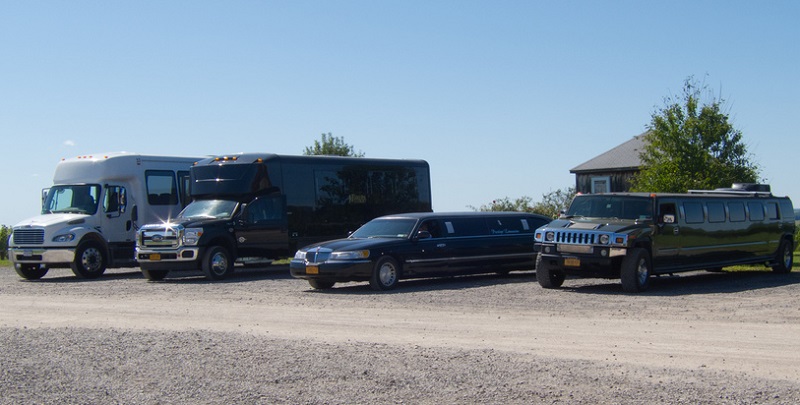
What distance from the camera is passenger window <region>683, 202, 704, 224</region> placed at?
18906mm

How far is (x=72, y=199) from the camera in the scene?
25.9 meters

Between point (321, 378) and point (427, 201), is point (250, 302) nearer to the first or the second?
point (321, 378)

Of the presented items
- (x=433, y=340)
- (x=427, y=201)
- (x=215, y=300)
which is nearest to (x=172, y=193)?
(x=427, y=201)

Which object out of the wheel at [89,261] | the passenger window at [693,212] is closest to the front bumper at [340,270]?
the passenger window at [693,212]

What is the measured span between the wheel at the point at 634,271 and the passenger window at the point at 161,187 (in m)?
13.7

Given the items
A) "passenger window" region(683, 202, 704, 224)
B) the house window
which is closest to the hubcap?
"passenger window" region(683, 202, 704, 224)

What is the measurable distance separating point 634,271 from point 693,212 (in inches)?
103

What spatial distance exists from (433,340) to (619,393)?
3.61 meters

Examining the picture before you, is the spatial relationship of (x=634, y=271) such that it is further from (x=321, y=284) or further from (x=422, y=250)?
(x=321, y=284)

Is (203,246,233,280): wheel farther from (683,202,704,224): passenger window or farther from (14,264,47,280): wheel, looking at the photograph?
(683,202,704,224): passenger window

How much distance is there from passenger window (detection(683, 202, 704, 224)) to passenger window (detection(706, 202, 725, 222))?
1.12ft

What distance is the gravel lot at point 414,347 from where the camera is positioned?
8102 mm

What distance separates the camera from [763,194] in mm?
22016

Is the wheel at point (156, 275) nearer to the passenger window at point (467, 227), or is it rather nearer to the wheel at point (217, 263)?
the wheel at point (217, 263)
